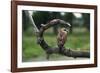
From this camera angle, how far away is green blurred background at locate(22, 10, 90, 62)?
1965 millimetres

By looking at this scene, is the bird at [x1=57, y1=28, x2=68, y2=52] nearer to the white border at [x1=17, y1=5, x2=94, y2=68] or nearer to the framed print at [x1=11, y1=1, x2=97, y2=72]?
the framed print at [x1=11, y1=1, x2=97, y2=72]

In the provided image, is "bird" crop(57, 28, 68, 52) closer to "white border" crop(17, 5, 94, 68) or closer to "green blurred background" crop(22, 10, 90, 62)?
"green blurred background" crop(22, 10, 90, 62)

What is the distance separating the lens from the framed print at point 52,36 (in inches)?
75.9

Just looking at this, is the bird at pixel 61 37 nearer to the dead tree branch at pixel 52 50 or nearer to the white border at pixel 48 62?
the dead tree branch at pixel 52 50

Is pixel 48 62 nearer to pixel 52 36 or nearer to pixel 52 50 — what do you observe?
pixel 52 50

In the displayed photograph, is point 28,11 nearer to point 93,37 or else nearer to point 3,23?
point 3,23

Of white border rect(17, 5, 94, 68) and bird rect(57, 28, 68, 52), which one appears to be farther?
bird rect(57, 28, 68, 52)

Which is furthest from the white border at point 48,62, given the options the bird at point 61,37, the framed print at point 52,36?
the bird at point 61,37

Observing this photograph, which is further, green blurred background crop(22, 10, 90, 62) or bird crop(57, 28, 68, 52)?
bird crop(57, 28, 68, 52)

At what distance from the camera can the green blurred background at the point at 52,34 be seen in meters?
1.96

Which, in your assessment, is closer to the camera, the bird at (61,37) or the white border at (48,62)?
the white border at (48,62)

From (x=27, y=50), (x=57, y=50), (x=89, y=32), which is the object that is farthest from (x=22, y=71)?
(x=89, y=32)

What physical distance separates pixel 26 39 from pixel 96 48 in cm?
82

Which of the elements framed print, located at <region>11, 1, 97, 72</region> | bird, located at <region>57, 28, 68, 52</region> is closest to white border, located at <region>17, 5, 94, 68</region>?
framed print, located at <region>11, 1, 97, 72</region>
